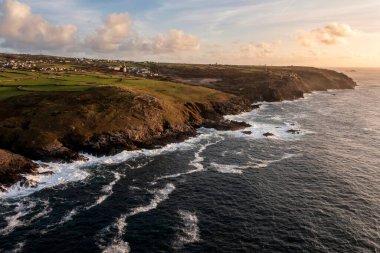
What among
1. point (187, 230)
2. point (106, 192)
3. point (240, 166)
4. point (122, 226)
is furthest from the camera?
point (240, 166)

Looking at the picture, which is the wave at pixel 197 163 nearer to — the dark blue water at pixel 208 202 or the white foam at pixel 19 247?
the dark blue water at pixel 208 202

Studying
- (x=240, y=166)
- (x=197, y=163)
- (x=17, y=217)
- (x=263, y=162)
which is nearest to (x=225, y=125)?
(x=263, y=162)

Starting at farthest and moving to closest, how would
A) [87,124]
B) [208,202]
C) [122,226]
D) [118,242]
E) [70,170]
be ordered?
1. [87,124]
2. [70,170]
3. [208,202]
4. [122,226]
5. [118,242]

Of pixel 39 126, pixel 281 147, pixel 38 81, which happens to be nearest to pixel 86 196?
pixel 39 126

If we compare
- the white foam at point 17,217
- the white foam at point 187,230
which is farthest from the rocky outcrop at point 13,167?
the white foam at point 187,230

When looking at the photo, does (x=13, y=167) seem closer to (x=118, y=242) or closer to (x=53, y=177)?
(x=53, y=177)

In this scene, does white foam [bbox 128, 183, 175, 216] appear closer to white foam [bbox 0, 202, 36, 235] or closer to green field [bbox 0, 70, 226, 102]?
white foam [bbox 0, 202, 36, 235]

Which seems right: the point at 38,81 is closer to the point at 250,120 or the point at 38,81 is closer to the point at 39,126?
the point at 39,126
